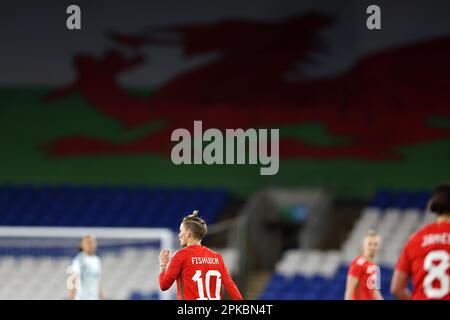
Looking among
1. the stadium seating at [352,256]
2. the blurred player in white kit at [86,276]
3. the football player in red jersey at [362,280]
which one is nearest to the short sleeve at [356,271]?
the football player in red jersey at [362,280]

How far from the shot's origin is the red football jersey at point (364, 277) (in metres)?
8.27

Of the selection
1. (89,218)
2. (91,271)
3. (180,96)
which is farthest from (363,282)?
(180,96)

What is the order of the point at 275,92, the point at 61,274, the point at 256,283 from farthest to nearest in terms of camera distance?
the point at 275,92, the point at 256,283, the point at 61,274

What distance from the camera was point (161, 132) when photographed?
61.5ft

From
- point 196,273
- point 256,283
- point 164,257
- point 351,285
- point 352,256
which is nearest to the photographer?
point 196,273

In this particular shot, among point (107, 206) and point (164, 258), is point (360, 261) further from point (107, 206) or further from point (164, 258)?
point (107, 206)

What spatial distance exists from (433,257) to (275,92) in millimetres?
13271

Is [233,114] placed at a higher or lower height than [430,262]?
higher

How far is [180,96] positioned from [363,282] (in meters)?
10.8

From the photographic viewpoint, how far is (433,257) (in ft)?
17.0

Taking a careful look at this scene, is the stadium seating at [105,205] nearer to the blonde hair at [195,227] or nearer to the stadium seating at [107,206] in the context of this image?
the stadium seating at [107,206]

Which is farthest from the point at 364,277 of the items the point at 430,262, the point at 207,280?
the point at 430,262

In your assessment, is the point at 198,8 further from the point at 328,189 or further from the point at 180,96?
the point at 328,189
